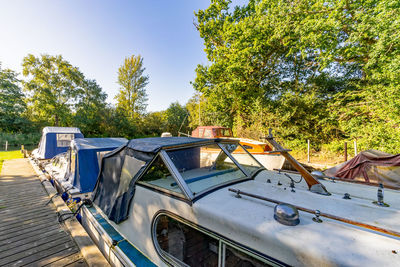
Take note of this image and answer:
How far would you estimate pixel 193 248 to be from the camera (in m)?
1.62

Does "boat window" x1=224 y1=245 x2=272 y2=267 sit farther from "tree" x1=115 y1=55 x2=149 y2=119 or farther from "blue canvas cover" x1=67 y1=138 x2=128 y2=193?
"tree" x1=115 y1=55 x2=149 y2=119

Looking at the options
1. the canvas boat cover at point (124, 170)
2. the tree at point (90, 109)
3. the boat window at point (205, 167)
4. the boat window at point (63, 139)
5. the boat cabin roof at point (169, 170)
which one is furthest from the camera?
the tree at point (90, 109)

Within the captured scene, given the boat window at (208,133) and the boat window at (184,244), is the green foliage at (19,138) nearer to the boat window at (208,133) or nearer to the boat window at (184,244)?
the boat window at (208,133)

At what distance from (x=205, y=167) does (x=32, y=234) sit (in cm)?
374

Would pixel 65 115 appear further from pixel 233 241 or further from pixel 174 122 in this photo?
pixel 233 241

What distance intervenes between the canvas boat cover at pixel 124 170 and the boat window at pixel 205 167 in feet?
0.74

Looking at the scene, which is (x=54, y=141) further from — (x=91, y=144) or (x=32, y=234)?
(x=32, y=234)

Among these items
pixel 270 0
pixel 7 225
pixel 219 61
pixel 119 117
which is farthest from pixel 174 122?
pixel 7 225

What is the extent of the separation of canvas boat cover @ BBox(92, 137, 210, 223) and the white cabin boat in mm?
15

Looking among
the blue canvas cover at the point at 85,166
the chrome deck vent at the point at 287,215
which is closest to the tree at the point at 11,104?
the blue canvas cover at the point at 85,166

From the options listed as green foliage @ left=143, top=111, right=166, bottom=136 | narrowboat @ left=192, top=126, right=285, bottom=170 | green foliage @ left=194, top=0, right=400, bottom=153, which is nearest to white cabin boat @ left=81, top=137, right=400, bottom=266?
narrowboat @ left=192, top=126, right=285, bottom=170

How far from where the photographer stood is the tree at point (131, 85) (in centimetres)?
2602

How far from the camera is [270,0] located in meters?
10.4

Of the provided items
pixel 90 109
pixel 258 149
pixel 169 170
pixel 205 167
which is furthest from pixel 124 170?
pixel 90 109
